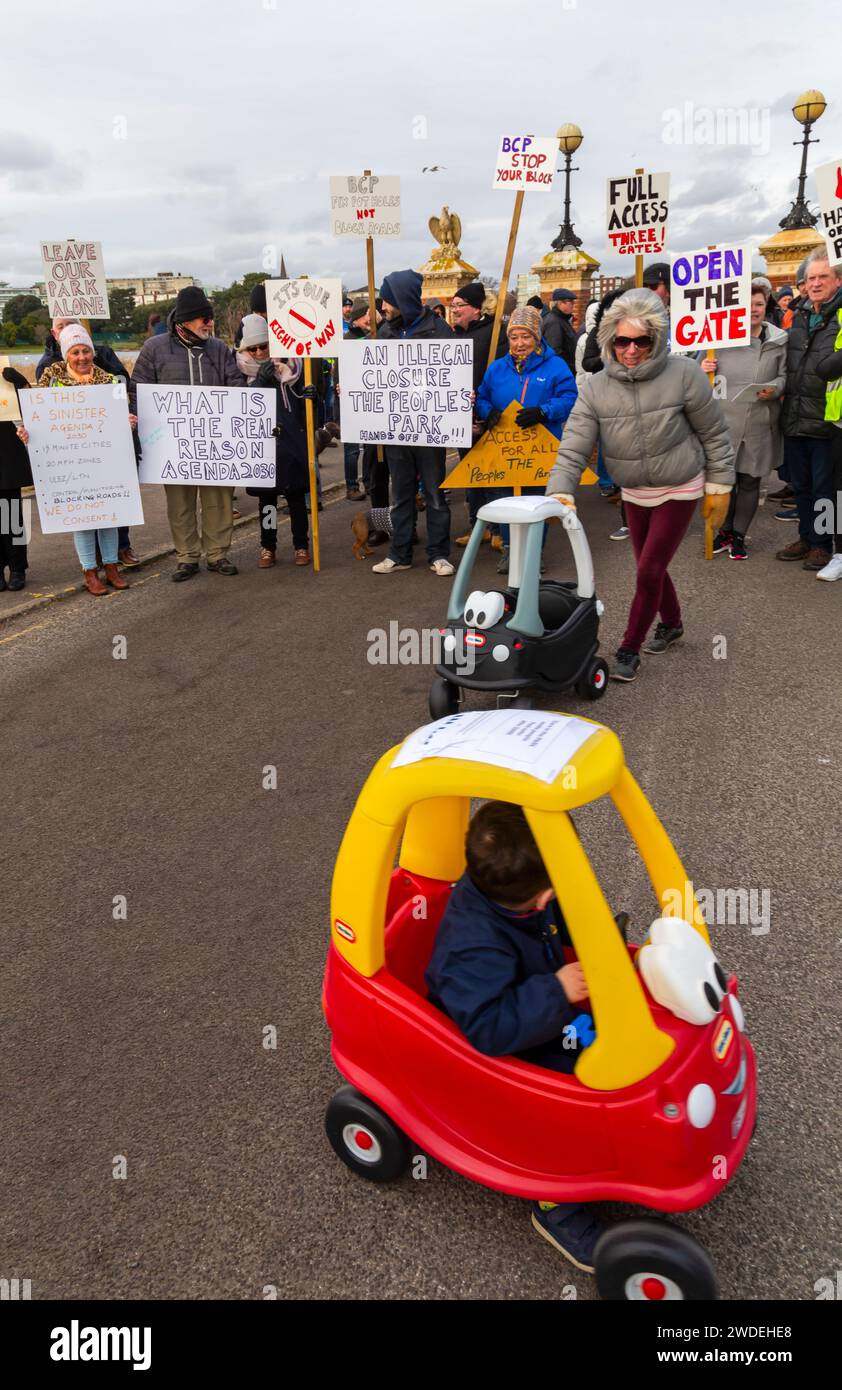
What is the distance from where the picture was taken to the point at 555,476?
16.8 ft

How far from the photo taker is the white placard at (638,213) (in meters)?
8.44

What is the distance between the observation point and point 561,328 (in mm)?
9508

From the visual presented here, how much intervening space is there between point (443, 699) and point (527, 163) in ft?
17.2

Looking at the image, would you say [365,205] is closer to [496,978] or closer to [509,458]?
[509,458]

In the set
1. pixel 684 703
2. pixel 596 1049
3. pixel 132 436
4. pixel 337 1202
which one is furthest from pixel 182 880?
pixel 132 436

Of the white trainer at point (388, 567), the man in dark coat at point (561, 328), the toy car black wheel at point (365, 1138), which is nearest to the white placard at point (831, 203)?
the man in dark coat at point (561, 328)

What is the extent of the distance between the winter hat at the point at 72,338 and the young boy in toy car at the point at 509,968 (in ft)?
21.0

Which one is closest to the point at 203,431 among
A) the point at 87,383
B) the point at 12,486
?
the point at 87,383

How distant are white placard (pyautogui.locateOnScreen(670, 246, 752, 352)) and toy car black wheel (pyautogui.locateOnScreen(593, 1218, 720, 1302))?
6260mm

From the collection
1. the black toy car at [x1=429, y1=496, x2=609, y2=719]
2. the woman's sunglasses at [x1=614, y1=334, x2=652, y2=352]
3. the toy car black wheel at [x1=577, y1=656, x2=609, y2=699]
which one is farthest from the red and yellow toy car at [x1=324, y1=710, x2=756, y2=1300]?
the woman's sunglasses at [x1=614, y1=334, x2=652, y2=352]

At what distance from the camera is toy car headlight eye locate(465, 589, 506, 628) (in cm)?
462

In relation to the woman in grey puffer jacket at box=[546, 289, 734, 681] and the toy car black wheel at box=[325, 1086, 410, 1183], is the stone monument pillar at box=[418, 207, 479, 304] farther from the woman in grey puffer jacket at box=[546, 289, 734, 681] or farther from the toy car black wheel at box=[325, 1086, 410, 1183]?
the toy car black wheel at box=[325, 1086, 410, 1183]

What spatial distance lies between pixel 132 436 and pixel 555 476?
3997 millimetres

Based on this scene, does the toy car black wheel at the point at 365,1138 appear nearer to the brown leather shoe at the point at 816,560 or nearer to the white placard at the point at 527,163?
the brown leather shoe at the point at 816,560
